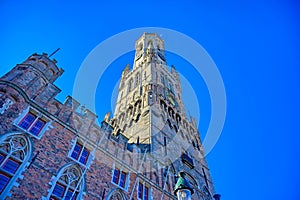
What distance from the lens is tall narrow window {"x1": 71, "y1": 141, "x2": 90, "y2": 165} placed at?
12648 mm

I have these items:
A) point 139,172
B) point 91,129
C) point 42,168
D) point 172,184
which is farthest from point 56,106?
point 172,184

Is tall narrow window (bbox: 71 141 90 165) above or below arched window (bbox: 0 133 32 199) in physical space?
above

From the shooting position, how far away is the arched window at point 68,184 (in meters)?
10.5

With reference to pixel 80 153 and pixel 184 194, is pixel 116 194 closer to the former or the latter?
pixel 80 153

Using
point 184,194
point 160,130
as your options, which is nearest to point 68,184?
point 184,194

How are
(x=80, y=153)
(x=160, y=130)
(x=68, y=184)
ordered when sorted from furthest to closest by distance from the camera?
1. (x=160, y=130)
2. (x=80, y=153)
3. (x=68, y=184)

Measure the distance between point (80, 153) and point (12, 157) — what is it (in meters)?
3.89

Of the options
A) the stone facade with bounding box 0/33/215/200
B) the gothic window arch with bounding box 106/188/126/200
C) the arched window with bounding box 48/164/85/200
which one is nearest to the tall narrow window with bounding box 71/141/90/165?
the stone facade with bounding box 0/33/215/200

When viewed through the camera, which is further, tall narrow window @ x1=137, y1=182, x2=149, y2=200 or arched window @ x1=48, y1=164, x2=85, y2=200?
tall narrow window @ x1=137, y1=182, x2=149, y2=200

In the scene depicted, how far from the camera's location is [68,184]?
11.1 meters

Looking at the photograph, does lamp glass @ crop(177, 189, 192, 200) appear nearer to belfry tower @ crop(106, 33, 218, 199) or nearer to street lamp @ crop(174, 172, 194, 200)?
street lamp @ crop(174, 172, 194, 200)

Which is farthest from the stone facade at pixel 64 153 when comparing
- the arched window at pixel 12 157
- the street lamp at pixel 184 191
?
the street lamp at pixel 184 191

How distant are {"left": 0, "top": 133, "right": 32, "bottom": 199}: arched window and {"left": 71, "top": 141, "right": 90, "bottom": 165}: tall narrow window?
9.08ft

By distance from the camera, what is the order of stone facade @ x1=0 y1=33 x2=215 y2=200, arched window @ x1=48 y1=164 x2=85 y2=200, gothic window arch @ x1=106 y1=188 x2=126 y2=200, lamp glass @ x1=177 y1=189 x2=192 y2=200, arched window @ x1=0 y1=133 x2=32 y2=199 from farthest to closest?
gothic window arch @ x1=106 y1=188 x2=126 y2=200
arched window @ x1=48 y1=164 x2=85 y2=200
stone facade @ x1=0 y1=33 x2=215 y2=200
arched window @ x1=0 y1=133 x2=32 y2=199
lamp glass @ x1=177 y1=189 x2=192 y2=200
